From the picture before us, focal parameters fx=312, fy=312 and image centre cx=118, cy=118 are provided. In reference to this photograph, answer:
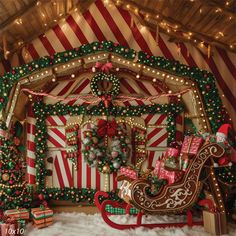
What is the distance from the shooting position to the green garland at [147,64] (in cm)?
576

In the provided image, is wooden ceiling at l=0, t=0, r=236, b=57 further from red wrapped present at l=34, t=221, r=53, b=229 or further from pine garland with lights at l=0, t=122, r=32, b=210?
red wrapped present at l=34, t=221, r=53, b=229

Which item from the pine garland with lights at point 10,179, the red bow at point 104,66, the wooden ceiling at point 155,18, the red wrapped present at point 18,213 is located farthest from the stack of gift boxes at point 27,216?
the wooden ceiling at point 155,18

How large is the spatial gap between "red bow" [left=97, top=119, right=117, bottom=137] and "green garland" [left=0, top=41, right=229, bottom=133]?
136 centimetres

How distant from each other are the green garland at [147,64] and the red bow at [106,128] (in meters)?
1.36

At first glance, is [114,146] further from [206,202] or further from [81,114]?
[206,202]

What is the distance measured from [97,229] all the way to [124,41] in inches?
148

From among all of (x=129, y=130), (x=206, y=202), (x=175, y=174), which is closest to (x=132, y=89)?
(x=129, y=130)

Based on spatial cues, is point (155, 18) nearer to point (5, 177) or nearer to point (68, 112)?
point (68, 112)

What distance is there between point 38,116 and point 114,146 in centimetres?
173

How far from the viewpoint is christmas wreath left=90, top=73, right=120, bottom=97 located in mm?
6214

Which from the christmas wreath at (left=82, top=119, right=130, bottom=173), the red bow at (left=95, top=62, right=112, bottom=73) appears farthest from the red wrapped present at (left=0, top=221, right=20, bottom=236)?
the red bow at (left=95, top=62, right=112, bottom=73)

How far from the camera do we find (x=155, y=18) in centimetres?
621

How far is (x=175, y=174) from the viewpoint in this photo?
4902 millimetres

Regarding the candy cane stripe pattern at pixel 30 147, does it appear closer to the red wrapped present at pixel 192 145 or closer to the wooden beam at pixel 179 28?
the wooden beam at pixel 179 28
